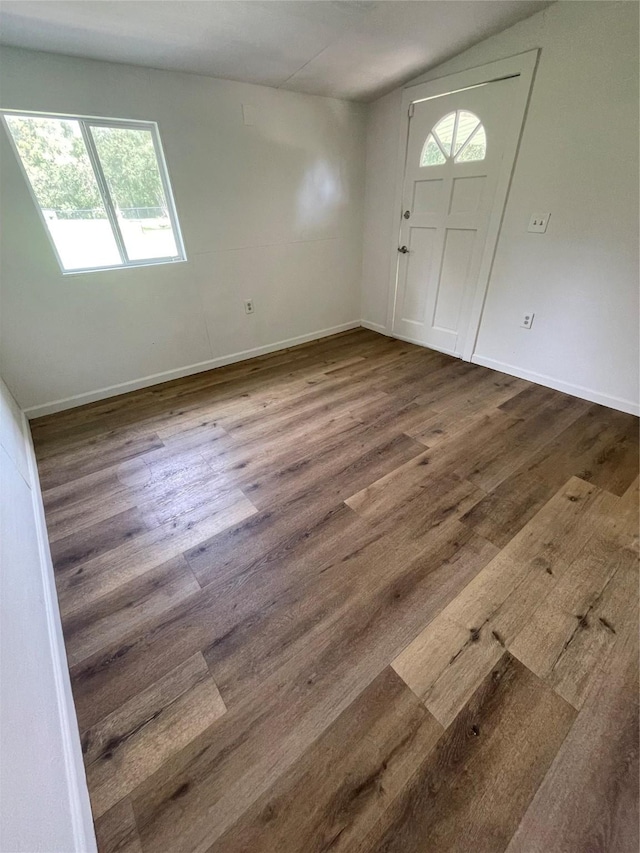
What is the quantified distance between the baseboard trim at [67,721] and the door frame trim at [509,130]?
129 inches

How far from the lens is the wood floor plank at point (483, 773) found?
0.83 meters

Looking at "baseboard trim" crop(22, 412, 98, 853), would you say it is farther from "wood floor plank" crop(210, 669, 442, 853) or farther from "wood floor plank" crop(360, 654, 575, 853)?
"wood floor plank" crop(360, 654, 575, 853)

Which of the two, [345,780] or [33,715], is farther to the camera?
[345,780]

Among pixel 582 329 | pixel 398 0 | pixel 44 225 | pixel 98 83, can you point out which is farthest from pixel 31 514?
pixel 582 329

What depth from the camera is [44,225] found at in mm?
2180

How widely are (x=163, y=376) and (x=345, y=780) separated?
286 centimetres

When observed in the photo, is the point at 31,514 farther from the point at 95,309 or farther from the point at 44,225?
the point at 44,225

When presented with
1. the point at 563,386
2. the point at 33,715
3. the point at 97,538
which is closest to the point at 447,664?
the point at 33,715

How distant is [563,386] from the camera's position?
266cm

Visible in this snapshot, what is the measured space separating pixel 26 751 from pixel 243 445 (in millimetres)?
1607

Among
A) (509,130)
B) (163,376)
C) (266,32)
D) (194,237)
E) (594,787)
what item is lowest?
(594,787)

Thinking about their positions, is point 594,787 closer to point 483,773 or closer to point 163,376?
point 483,773

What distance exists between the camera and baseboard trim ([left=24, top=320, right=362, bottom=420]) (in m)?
2.58

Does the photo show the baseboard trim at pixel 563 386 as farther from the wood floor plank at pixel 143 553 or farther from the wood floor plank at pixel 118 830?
the wood floor plank at pixel 118 830
